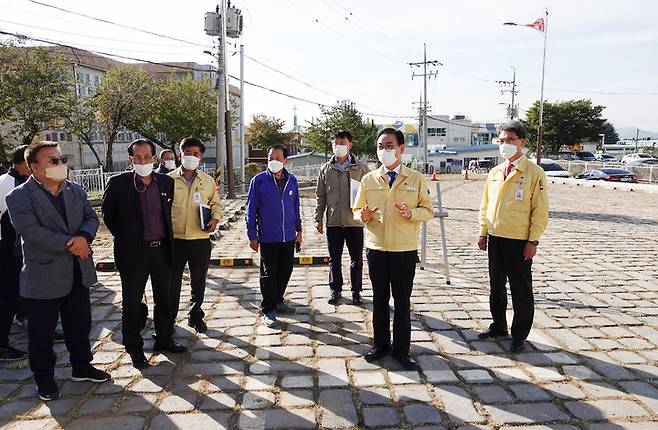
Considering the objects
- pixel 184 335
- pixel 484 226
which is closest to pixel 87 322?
pixel 184 335

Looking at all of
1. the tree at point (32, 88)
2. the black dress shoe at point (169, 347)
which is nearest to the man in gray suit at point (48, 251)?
the black dress shoe at point (169, 347)

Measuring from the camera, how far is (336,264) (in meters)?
5.77

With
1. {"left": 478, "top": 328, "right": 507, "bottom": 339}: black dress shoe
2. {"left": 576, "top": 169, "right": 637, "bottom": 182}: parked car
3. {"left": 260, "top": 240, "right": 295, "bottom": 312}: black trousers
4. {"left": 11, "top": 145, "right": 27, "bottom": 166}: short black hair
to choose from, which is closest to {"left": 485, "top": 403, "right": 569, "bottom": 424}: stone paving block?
{"left": 478, "top": 328, "right": 507, "bottom": 339}: black dress shoe

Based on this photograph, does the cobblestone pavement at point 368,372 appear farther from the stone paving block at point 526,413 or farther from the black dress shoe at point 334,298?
the black dress shoe at point 334,298

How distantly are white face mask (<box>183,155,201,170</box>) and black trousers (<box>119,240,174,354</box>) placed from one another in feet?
2.79

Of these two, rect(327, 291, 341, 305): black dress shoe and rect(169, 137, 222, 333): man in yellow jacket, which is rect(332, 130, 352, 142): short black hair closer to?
rect(169, 137, 222, 333): man in yellow jacket

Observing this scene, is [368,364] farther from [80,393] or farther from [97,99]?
[97,99]

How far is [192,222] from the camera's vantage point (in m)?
4.66

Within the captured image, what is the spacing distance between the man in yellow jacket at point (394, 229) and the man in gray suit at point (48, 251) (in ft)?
7.18

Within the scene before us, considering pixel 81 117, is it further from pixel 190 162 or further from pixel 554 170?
pixel 554 170

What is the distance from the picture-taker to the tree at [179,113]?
101ft

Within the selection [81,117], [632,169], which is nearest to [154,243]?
[81,117]

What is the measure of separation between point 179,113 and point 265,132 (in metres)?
23.9

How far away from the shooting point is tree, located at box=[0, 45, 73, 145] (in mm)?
19031
